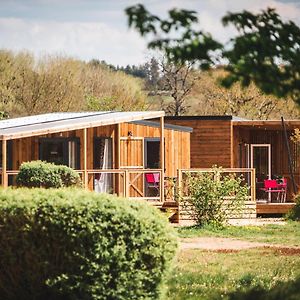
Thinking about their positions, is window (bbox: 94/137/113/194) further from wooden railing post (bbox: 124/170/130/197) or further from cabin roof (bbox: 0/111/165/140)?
wooden railing post (bbox: 124/170/130/197)

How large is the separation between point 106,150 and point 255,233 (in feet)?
21.9

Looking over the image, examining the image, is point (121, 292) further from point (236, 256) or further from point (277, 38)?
point (236, 256)

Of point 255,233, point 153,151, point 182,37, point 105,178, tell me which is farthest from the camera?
point 153,151

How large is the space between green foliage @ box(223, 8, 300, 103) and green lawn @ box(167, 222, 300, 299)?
6.90 feet

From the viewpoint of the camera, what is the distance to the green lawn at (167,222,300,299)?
1024 centimetres

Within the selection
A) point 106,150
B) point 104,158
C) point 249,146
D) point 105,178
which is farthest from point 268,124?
point 105,178

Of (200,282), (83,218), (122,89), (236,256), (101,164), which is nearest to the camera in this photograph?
(83,218)

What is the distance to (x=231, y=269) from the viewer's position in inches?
529

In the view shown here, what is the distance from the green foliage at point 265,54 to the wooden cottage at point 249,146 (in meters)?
23.3

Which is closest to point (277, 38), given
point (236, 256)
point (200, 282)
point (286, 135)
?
point (200, 282)

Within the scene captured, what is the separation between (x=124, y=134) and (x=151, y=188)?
1.87 metres

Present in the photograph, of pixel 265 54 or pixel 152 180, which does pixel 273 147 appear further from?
pixel 265 54

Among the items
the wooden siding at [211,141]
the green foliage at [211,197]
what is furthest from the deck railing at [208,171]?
the wooden siding at [211,141]

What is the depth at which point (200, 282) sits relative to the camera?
1131 centimetres
